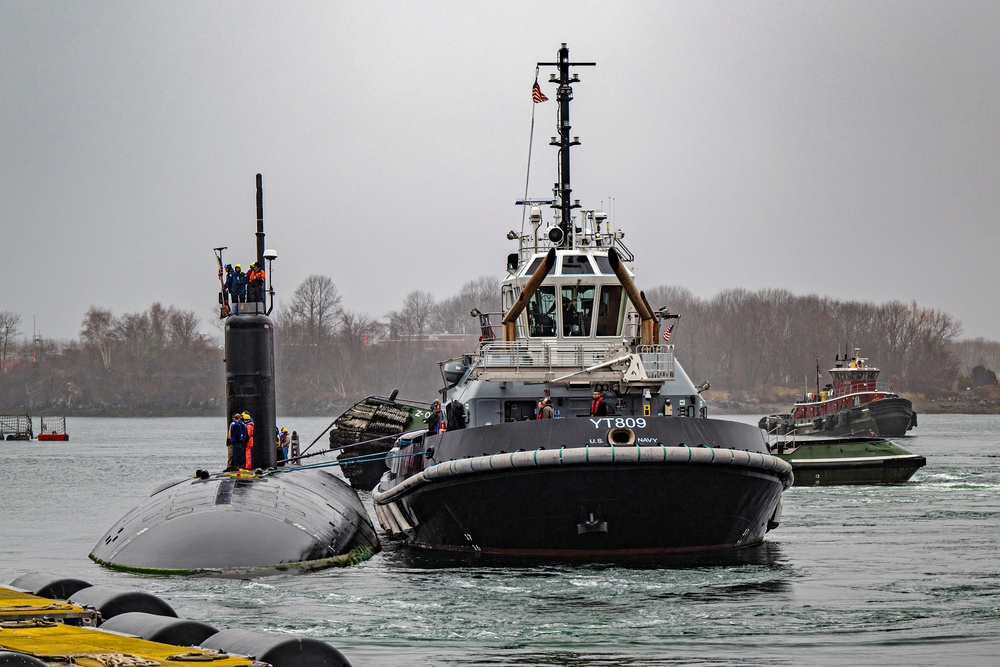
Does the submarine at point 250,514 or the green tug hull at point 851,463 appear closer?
the submarine at point 250,514

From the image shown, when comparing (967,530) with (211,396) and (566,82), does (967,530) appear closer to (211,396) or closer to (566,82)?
(566,82)

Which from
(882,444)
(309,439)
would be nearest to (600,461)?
(882,444)

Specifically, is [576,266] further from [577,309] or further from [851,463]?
[851,463]

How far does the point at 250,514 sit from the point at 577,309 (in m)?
9.10

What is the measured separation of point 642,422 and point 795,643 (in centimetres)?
691

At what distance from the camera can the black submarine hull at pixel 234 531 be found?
22078mm

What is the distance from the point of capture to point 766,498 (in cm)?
2639

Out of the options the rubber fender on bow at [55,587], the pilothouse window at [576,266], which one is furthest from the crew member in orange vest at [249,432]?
the rubber fender on bow at [55,587]

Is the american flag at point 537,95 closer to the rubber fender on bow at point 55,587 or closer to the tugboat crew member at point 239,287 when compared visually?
the tugboat crew member at point 239,287

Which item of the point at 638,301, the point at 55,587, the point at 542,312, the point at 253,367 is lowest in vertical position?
the point at 55,587

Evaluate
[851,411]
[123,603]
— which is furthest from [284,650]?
[851,411]

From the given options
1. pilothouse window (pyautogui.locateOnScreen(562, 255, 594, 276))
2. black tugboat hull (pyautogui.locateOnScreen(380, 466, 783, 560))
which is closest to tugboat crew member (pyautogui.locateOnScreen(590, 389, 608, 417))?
black tugboat hull (pyautogui.locateOnScreen(380, 466, 783, 560))

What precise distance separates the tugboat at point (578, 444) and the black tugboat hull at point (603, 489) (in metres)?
0.03

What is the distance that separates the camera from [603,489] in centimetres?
2380
